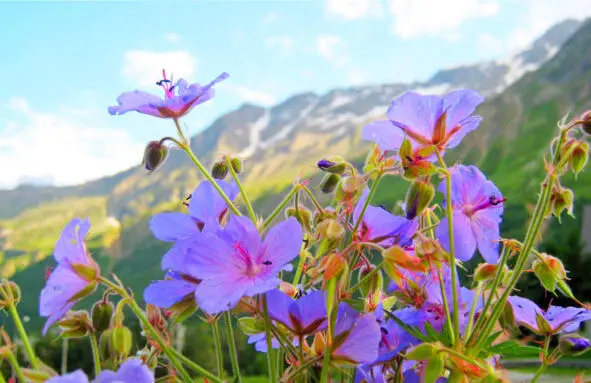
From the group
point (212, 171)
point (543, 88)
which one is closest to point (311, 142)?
point (543, 88)

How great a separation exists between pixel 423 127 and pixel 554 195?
0.94 feet

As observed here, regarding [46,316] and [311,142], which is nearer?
[46,316]

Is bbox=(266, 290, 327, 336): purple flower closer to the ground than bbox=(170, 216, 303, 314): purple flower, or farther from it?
closer to the ground

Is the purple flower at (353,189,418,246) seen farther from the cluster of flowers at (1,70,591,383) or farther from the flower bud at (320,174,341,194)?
the flower bud at (320,174,341,194)

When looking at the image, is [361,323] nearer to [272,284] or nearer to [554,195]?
[272,284]

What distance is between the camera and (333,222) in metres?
0.83

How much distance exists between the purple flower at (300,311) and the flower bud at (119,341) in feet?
0.72

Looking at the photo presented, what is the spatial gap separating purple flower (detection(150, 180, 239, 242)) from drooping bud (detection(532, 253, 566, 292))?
0.54 meters

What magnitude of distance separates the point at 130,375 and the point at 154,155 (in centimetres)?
46

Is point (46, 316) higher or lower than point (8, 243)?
higher

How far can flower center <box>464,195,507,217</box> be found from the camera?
3.28ft

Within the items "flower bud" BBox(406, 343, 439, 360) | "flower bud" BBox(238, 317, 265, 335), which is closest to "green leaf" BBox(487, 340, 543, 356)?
"flower bud" BBox(406, 343, 439, 360)

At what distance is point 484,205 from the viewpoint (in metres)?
1.01

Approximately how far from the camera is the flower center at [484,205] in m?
1.00
